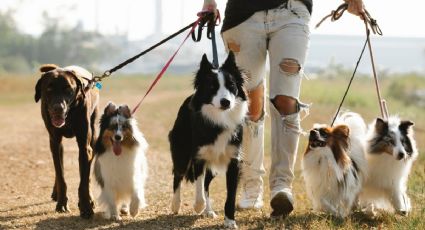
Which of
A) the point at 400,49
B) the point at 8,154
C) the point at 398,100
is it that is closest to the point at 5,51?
the point at 398,100

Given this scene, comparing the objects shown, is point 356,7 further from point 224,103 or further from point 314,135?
point 224,103

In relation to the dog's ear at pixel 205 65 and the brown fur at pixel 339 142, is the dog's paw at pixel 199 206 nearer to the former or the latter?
the brown fur at pixel 339 142

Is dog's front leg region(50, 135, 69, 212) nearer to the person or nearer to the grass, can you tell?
the grass

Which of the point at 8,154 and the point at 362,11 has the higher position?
the point at 362,11

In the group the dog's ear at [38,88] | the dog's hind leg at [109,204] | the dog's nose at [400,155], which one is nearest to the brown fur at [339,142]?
the dog's nose at [400,155]

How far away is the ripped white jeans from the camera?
6746 millimetres

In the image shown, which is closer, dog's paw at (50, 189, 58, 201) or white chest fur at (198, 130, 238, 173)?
white chest fur at (198, 130, 238, 173)

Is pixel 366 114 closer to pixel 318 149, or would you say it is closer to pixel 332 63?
pixel 318 149

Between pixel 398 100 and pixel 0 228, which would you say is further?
pixel 398 100

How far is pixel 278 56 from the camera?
6777 millimetres

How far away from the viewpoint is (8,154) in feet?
42.1

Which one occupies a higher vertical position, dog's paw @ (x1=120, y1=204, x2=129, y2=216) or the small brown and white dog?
the small brown and white dog

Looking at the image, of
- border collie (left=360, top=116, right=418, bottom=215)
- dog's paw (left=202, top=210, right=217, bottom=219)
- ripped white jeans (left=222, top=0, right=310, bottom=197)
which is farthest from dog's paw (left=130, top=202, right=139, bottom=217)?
border collie (left=360, top=116, right=418, bottom=215)

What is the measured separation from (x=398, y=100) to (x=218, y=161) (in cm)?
2963
